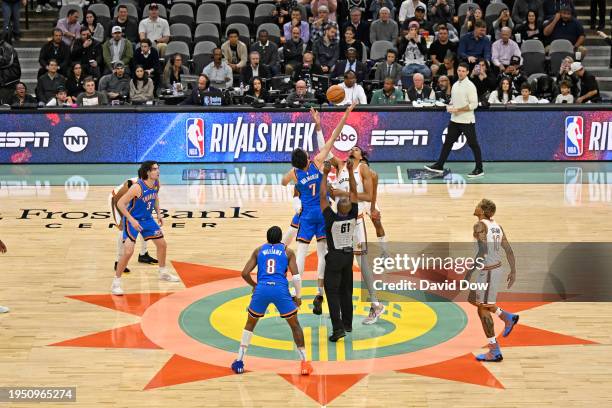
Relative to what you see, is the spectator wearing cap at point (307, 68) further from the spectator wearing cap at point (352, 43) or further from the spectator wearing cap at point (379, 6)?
the spectator wearing cap at point (379, 6)

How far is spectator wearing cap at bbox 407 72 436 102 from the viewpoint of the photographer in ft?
71.9

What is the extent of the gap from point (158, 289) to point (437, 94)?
10.0 metres

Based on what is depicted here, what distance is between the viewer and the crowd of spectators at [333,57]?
22.2 meters

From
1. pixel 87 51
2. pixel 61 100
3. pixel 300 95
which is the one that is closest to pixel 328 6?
pixel 300 95

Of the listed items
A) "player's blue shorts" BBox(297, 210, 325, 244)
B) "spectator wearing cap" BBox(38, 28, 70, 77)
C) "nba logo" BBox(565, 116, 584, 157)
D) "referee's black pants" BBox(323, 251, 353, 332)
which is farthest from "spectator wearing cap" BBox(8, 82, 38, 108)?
"referee's black pants" BBox(323, 251, 353, 332)

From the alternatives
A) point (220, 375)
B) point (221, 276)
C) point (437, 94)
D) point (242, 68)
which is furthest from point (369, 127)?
point (220, 375)

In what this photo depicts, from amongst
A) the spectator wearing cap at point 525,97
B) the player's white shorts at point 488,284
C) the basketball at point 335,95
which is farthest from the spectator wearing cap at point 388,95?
the player's white shorts at point 488,284

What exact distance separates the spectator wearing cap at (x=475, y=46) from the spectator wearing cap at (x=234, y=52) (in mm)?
4805

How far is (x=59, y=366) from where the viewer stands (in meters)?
11.1

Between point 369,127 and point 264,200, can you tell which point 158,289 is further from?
point 369,127

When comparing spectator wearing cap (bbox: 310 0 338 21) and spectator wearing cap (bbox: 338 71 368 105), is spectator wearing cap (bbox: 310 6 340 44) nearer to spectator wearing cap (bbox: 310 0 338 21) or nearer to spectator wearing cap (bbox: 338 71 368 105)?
spectator wearing cap (bbox: 310 0 338 21)

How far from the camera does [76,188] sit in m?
19.5

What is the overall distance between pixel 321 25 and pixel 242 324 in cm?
1312

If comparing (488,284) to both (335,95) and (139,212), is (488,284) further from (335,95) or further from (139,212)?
(335,95)
